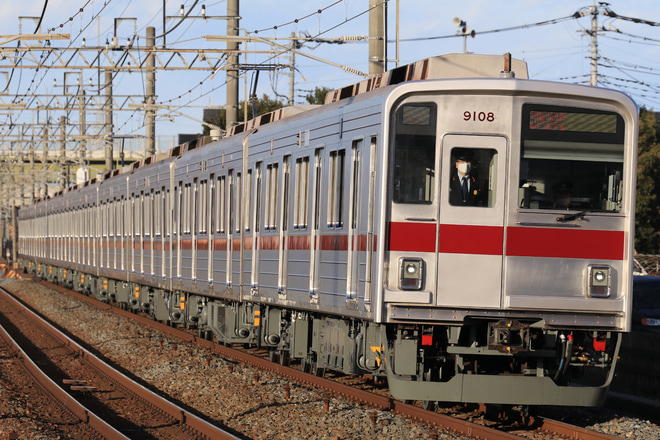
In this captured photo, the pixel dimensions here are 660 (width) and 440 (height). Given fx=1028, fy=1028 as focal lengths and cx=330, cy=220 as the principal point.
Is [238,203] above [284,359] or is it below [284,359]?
above

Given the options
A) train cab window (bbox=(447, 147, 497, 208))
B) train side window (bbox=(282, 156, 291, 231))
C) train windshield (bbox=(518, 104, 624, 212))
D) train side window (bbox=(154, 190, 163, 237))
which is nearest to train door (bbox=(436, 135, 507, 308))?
train cab window (bbox=(447, 147, 497, 208))

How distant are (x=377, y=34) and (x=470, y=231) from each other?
658cm

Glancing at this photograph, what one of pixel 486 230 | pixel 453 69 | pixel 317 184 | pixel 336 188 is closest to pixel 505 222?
pixel 486 230

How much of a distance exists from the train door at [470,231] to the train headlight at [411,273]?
0.52 feet

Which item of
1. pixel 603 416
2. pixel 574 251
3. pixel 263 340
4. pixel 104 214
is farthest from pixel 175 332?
pixel 574 251

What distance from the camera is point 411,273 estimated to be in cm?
897

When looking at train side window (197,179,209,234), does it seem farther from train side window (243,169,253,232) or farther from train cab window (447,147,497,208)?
train cab window (447,147,497,208)

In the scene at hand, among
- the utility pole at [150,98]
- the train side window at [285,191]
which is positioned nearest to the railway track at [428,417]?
the train side window at [285,191]

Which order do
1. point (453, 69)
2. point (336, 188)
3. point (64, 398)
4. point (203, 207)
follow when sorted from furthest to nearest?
1. point (203, 207)
2. point (64, 398)
3. point (336, 188)
4. point (453, 69)

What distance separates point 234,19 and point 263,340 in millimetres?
10229

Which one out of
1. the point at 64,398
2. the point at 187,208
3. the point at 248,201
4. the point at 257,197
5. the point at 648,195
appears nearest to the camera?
the point at 64,398

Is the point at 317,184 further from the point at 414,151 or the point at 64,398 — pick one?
the point at 64,398

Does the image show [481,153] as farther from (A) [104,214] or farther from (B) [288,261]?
(A) [104,214]

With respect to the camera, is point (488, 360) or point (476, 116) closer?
point (476, 116)
